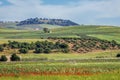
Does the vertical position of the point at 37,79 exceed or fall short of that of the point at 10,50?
it exceeds it

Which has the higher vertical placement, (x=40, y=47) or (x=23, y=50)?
(x=23, y=50)

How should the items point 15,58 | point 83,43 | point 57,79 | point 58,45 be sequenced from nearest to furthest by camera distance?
point 57,79 → point 15,58 → point 58,45 → point 83,43

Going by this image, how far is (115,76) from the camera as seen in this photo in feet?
74.2

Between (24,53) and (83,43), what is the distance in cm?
3712

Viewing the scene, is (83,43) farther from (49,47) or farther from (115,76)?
(115,76)

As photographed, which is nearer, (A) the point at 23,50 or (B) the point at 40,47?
(A) the point at 23,50

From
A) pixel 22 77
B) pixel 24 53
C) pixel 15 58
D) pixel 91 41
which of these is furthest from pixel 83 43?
pixel 22 77

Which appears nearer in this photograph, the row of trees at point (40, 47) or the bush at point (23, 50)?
the bush at point (23, 50)

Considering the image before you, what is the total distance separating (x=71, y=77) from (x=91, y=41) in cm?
13398

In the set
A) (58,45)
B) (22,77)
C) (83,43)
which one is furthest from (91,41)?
(22,77)

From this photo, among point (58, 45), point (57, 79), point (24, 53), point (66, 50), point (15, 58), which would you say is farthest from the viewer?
point (58, 45)

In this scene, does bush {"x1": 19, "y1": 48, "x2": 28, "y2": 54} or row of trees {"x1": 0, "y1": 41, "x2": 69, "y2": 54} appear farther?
row of trees {"x1": 0, "y1": 41, "x2": 69, "y2": 54}

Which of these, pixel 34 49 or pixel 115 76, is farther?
pixel 34 49

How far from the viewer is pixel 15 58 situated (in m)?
92.6
